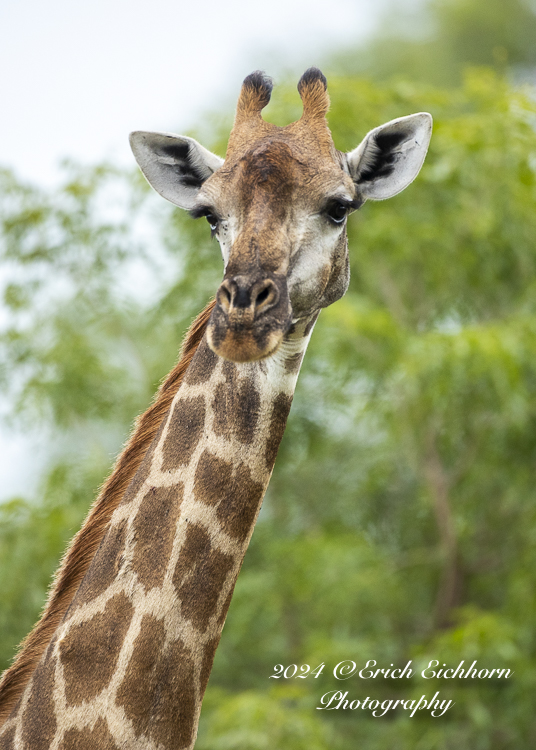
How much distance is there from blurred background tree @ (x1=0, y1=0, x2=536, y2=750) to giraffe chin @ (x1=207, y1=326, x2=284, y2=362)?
449 cm

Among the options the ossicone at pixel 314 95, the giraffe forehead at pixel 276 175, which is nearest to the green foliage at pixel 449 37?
the ossicone at pixel 314 95

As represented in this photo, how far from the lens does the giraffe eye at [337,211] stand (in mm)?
2834

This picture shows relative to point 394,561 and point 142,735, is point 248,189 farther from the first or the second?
point 394,561

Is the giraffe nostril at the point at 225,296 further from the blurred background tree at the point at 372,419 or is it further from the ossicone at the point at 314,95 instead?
the blurred background tree at the point at 372,419

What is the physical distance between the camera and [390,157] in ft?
10.9

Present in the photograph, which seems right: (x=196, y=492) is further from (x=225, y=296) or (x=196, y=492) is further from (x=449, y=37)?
(x=449, y=37)

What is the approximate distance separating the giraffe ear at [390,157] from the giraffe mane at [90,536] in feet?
2.77

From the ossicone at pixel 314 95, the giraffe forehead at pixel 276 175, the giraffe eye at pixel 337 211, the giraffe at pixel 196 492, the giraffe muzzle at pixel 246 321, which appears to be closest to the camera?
the giraffe muzzle at pixel 246 321

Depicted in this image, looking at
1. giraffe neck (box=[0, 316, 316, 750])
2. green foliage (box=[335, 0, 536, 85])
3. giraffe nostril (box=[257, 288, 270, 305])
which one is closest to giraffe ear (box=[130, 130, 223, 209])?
giraffe neck (box=[0, 316, 316, 750])

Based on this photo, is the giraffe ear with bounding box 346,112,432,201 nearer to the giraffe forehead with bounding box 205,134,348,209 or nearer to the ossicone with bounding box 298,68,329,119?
the ossicone with bounding box 298,68,329,119

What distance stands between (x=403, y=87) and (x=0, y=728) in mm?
6814

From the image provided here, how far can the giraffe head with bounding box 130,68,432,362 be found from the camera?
245 centimetres

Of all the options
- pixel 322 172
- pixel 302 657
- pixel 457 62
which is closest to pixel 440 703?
pixel 302 657

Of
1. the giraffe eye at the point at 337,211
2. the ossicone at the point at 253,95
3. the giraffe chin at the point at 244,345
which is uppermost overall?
the ossicone at the point at 253,95
